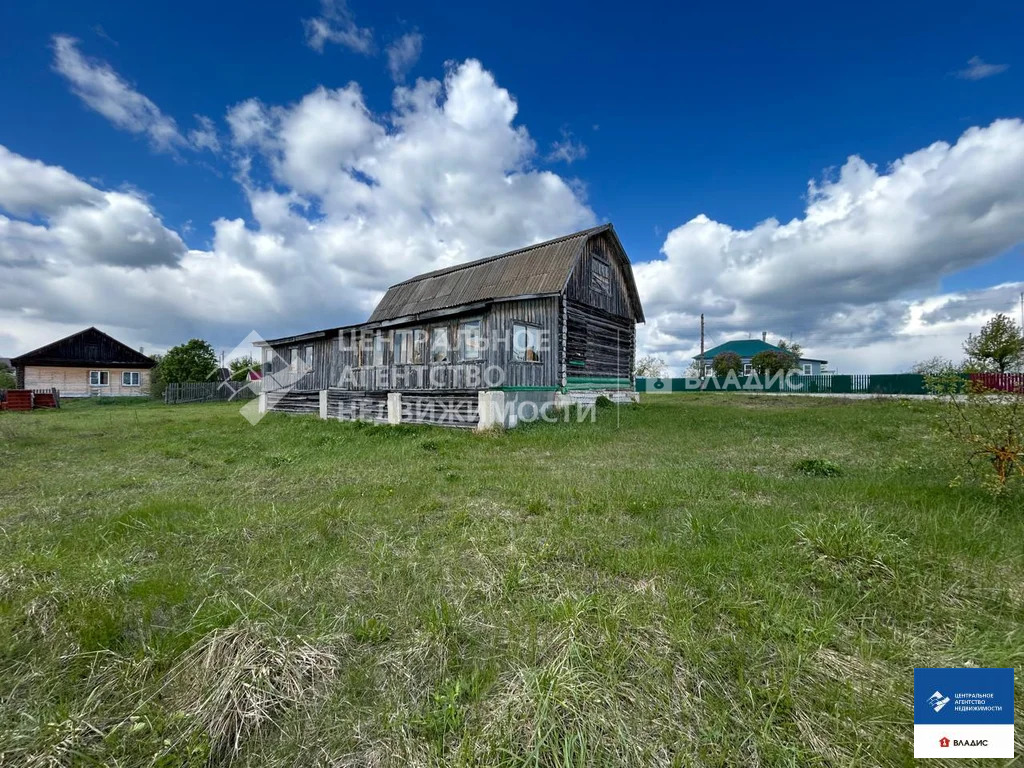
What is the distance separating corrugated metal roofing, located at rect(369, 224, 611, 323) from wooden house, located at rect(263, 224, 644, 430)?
0.19 feet

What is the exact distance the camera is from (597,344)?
16.3 metres

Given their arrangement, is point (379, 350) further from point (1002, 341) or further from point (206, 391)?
point (1002, 341)

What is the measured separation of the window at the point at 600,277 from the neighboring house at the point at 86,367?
1624 inches

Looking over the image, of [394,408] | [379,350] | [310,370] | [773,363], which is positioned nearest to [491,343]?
[394,408]

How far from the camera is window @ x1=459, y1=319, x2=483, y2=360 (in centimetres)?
1308

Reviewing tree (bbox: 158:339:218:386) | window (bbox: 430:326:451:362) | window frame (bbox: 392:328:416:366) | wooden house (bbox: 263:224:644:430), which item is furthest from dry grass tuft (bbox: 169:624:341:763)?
tree (bbox: 158:339:218:386)

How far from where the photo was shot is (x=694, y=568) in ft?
9.97

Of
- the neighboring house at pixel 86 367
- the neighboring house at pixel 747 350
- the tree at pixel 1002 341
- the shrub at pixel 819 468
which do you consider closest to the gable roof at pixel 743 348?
the neighboring house at pixel 747 350

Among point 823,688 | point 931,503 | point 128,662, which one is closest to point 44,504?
point 128,662

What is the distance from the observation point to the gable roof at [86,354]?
32875 mm

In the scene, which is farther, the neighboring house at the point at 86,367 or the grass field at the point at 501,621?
the neighboring house at the point at 86,367

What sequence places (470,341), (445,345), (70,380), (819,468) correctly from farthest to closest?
(70,380), (445,345), (470,341), (819,468)

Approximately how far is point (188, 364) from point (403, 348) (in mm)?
28398

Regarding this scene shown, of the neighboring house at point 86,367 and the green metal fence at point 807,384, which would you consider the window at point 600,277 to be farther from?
the neighboring house at point 86,367
